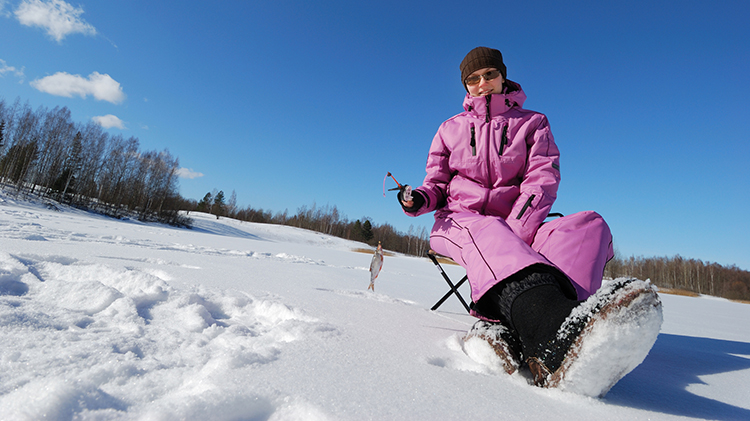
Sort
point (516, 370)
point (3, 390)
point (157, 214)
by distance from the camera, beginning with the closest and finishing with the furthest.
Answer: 1. point (3, 390)
2. point (516, 370)
3. point (157, 214)

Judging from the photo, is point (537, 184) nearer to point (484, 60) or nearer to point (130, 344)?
point (484, 60)

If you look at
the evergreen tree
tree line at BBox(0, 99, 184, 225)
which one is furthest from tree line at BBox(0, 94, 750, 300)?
the evergreen tree

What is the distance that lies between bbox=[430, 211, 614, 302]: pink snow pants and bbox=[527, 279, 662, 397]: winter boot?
22 cm

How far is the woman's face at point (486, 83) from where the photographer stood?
1705 millimetres

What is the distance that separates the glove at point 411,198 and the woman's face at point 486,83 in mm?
702

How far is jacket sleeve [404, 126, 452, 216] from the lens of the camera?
5.06 feet

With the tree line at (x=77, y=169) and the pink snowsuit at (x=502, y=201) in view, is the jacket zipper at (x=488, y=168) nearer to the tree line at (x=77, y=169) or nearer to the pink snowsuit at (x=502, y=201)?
the pink snowsuit at (x=502, y=201)

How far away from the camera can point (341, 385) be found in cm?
69

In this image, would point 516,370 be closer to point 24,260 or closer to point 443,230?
point 443,230

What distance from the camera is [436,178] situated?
5.52ft

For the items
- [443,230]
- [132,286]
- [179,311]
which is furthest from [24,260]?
[443,230]

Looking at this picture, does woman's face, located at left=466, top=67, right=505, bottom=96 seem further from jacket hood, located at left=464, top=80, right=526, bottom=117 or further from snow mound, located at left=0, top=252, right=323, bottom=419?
snow mound, located at left=0, top=252, right=323, bottom=419

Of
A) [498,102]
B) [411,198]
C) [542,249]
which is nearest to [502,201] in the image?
Result: [542,249]

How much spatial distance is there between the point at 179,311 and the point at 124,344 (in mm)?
380
